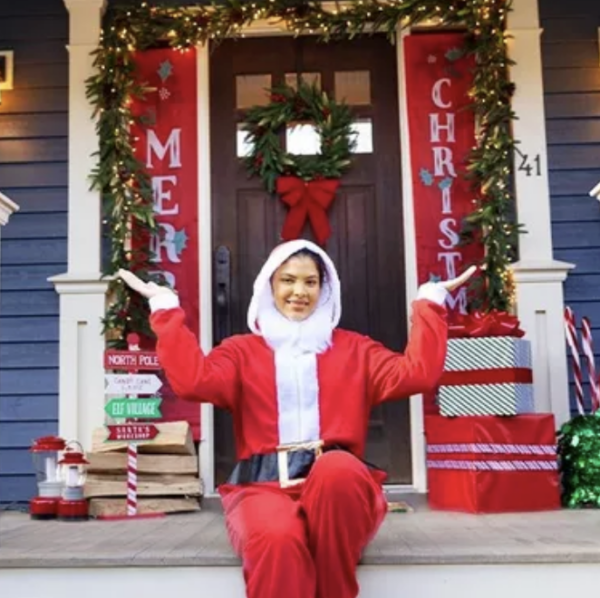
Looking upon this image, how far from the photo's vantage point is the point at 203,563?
236 centimetres

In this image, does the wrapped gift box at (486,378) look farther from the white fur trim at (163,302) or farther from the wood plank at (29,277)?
the wood plank at (29,277)

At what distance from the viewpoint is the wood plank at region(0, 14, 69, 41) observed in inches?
171

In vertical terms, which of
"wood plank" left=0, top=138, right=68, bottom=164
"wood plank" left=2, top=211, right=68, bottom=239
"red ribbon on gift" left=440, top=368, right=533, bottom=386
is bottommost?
"red ribbon on gift" left=440, top=368, right=533, bottom=386

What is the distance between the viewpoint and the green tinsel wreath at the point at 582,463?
3605 mm

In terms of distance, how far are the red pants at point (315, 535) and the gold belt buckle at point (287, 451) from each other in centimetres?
12

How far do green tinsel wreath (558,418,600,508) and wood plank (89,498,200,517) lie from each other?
5.23ft

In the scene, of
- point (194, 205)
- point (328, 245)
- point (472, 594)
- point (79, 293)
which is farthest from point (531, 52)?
point (472, 594)

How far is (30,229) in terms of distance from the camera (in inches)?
166

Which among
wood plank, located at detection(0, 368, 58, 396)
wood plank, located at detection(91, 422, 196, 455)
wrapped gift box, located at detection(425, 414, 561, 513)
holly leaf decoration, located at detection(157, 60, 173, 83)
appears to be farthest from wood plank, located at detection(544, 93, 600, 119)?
wood plank, located at detection(0, 368, 58, 396)

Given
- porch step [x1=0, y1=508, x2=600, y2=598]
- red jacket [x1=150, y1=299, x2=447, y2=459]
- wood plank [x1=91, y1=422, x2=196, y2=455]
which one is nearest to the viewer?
red jacket [x1=150, y1=299, x2=447, y2=459]

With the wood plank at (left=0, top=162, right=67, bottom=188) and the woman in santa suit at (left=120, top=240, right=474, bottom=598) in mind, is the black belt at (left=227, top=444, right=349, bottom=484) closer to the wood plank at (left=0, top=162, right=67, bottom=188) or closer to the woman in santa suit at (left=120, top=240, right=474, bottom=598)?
the woman in santa suit at (left=120, top=240, right=474, bottom=598)

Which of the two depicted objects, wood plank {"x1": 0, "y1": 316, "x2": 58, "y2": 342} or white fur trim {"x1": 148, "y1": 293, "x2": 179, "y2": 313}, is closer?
white fur trim {"x1": 148, "y1": 293, "x2": 179, "y2": 313}

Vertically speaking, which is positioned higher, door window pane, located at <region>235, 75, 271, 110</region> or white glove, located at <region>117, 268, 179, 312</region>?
door window pane, located at <region>235, 75, 271, 110</region>

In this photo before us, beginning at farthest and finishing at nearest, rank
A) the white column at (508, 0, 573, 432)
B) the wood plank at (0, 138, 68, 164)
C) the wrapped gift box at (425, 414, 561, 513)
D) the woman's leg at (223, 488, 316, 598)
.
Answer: the wood plank at (0, 138, 68, 164) → the white column at (508, 0, 573, 432) → the wrapped gift box at (425, 414, 561, 513) → the woman's leg at (223, 488, 316, 598)
